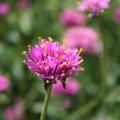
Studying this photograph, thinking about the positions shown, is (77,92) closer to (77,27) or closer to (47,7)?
(77,27)

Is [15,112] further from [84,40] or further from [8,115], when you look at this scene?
[84,40]

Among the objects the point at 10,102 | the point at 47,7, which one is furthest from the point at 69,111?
the point at 47,7

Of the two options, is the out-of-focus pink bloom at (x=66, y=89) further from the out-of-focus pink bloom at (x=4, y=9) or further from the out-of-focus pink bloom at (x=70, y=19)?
the out-of-focus pink bloom at (x=4, y=9)

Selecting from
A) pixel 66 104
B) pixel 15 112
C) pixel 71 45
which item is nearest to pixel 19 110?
pixel 15 112

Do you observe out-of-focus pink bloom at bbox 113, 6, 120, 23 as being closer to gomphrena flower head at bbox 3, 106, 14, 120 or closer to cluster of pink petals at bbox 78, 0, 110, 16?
gomphrena flower head at bbox 3, 106, 14, 120

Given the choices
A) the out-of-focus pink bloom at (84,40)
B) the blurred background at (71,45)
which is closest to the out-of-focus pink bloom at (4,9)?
the blurred background at (71,45)

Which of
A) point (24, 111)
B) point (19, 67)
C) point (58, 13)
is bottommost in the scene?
point (24, 111)

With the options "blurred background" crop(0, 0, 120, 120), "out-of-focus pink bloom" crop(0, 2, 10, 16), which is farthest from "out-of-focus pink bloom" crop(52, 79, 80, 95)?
"out-of-focus pink bloom" crop(0, 2, 10, 16)
